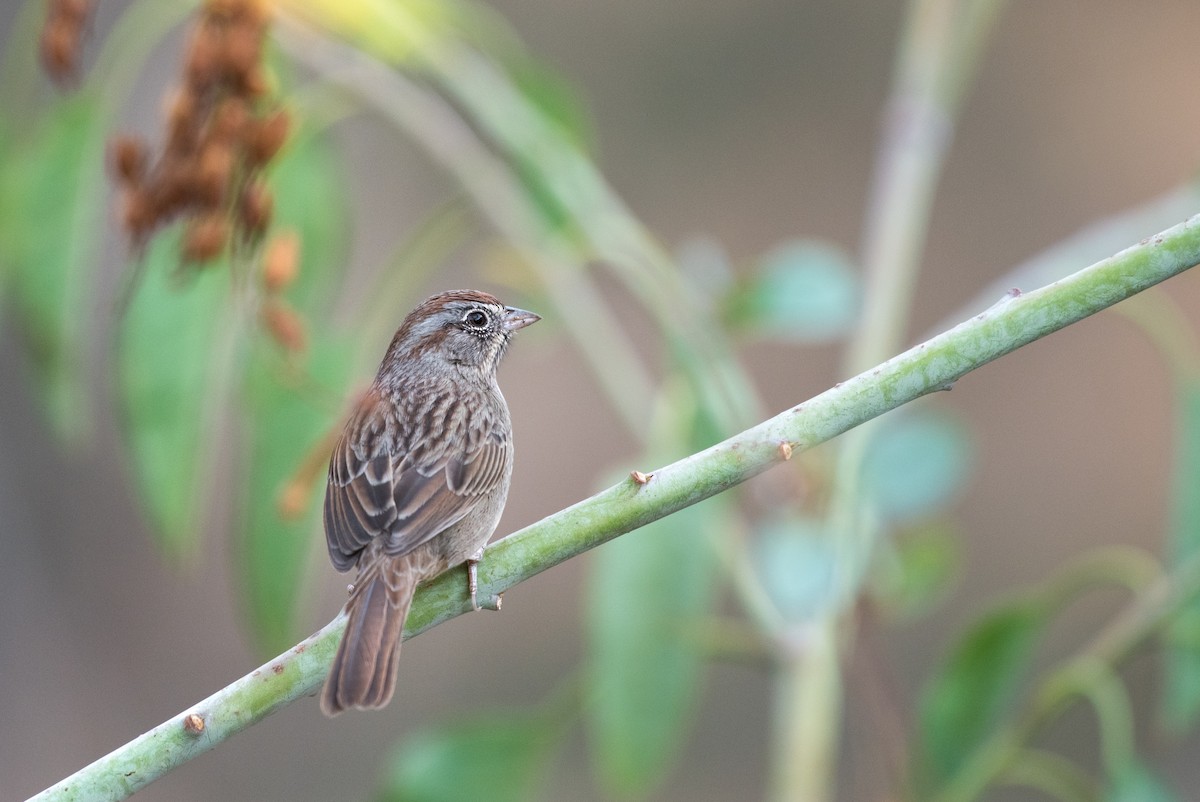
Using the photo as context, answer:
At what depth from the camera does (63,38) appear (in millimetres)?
2236

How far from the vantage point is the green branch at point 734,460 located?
5.35 ft

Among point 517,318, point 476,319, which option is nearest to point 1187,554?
point 517,318

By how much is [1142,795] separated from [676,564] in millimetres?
970

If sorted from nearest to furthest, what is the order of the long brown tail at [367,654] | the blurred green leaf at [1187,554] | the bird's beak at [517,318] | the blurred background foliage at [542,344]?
the long brown tail at [367,654] < the blurred background foliage at [542,344] < the blurred green leaf at [1187,554] < the bird's beak at [517,318]

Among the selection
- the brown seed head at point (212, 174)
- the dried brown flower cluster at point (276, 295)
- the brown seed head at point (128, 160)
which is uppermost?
the brown seed head at point (128, 160)

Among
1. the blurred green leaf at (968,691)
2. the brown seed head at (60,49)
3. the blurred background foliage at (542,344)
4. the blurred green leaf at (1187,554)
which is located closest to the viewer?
the brown seed head at (60,49)

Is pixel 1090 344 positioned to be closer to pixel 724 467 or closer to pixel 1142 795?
pixel 1142 795

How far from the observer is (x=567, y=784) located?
6230 mm

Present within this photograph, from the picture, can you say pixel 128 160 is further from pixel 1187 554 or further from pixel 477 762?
pixel 1187 554

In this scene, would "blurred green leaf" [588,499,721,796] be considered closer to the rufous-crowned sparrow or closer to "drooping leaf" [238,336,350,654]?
the rufous-crowned sparrow

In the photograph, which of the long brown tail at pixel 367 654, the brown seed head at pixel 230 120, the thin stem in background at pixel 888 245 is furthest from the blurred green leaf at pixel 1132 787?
the brown seed head at pixel 230 120

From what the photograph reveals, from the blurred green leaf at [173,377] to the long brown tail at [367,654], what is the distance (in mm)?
474

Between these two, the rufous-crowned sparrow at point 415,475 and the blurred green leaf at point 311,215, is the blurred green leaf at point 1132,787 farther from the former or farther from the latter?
the blurred green leaf at point 311,215

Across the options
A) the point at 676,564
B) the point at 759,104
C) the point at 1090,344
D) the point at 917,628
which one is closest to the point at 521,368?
the point at 759,104
